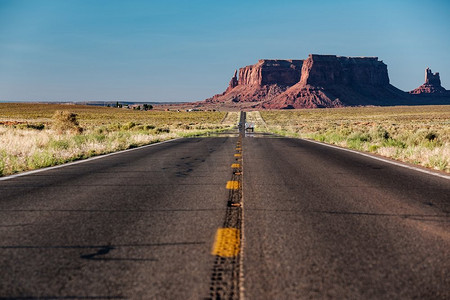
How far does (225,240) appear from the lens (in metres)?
3.85

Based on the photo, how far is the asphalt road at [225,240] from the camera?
9.15 ft

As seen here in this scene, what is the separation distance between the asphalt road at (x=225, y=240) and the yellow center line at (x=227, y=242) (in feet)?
0.06

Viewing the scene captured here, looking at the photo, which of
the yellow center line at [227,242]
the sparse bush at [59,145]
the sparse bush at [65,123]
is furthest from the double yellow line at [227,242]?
the sparse bush at [65,123]

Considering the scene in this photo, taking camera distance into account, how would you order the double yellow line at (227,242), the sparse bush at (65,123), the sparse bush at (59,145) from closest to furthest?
the double yellow line at (227,242) → the sparse bush at (59,145) → the sparse bush at (65,123)

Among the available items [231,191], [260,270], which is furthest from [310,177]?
[260,270]

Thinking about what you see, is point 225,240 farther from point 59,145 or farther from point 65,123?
point 65,123

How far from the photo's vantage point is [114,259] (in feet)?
10.9

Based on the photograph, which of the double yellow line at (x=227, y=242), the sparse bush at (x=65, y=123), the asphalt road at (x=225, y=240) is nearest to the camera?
the asphalt road at (x=225, y=240)

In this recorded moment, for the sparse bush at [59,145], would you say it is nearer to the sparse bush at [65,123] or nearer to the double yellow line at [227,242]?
the double yellow line at [227,242]

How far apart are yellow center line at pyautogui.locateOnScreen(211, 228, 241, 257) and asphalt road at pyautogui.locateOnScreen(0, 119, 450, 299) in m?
0.02

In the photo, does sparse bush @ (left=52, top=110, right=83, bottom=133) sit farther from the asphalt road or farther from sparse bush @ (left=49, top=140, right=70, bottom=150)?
the asphalt road

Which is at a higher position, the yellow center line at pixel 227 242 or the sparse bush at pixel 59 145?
the yellow center line at pixel 227 242

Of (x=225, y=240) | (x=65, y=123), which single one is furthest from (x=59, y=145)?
(x=65, y=123)

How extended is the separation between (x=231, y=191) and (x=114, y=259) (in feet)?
11.3
